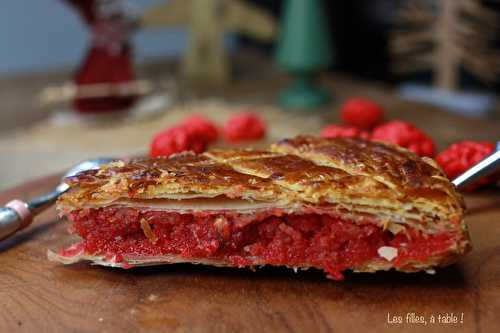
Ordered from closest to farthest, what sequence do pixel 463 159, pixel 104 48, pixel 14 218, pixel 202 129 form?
pixel 14 218, pixel 463 159, pixel 202 129, pixel 104 48

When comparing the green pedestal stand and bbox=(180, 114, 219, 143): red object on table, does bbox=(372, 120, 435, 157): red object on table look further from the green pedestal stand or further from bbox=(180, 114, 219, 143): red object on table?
the green pedestal stand

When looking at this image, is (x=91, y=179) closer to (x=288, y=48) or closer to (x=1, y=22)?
(x=288, y=48)

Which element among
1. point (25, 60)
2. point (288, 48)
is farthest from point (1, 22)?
point (288, 48)

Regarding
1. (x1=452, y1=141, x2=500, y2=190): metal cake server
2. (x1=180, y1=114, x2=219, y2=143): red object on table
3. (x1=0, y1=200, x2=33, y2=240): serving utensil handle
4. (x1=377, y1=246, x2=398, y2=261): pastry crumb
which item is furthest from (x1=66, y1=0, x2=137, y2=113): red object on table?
(x1=377, y1=246, x2=398, y2=261): pastry crumb

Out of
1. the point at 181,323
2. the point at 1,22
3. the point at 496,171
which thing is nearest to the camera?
the point at 181,323

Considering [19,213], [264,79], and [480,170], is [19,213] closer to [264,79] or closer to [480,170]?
[480,170]

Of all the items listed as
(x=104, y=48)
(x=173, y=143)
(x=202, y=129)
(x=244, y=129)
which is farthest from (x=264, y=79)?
(x=173, y=143)

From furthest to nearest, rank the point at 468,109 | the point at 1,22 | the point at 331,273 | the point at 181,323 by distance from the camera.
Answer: the point at 1,22 → the point at 468,109 → the point at 331,273 → the point at 181,323
